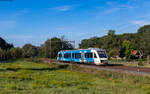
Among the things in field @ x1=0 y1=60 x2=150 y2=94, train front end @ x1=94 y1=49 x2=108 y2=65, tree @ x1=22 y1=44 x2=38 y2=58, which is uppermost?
tree @ x1=22 y1=44 x2=38 y2=58

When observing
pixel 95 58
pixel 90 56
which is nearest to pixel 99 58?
pixel 95 58

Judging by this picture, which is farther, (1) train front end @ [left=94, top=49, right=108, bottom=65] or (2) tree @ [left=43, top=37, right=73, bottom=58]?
(2) tree @ [left=43, top=37, right=73, bottom=58]

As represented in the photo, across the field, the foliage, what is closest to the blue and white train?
the field

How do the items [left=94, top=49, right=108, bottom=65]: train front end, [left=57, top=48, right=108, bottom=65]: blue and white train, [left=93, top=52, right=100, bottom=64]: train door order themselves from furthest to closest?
[left=93, top=52, right=100, bottom=64]: train door
[left=57, top=48, right=108, bottom=65]: blue and white train
[left=94, top=49, right=108, bottom=65]: train front end

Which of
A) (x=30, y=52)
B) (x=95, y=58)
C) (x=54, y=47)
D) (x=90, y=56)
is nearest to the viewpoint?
(x=95, y=58)

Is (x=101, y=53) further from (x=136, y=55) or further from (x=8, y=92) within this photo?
(x=136, y=55)

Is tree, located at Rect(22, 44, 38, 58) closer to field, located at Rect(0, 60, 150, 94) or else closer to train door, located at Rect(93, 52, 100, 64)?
train door, located at Rect(93, 52, 100, 64)

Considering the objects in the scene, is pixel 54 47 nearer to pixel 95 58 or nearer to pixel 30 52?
pixel 30 52

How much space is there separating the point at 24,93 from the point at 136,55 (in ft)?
283

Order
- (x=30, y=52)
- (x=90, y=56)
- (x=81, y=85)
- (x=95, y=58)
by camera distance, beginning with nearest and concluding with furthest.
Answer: (x=81, y=85)
(x=95, y=58)
(x=90, y=56)
(x=30, y=52)

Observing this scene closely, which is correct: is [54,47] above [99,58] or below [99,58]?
above

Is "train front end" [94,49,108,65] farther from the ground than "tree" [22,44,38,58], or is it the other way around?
"tree" [22,44,38,58]

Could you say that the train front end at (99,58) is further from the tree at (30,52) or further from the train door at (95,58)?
the tree at (30,52)

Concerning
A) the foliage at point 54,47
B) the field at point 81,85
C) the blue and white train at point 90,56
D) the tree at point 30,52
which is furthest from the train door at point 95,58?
the tree at point 30,52
